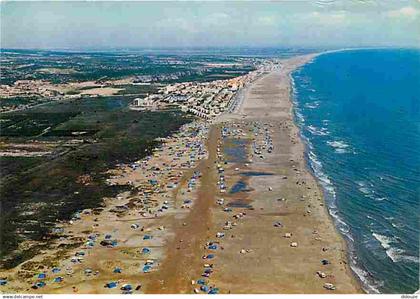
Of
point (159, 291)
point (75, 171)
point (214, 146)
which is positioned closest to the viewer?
point (159, 291)

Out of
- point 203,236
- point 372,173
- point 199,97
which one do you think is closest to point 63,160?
point 203,236

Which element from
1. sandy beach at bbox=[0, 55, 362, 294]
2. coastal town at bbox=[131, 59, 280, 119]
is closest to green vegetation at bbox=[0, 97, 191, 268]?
sandy beach at bbox=[0, 55, 362, 294]

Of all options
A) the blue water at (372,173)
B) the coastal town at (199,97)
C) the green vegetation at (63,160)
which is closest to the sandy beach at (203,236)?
the blue water at (372,173)

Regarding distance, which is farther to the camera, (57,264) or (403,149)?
(403,149)

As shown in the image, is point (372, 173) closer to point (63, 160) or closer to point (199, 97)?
point (63, 160)

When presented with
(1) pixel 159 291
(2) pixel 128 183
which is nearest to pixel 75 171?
(2) pixel 128 183

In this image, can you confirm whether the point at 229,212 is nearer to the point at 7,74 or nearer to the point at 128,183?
the point at 128,183
